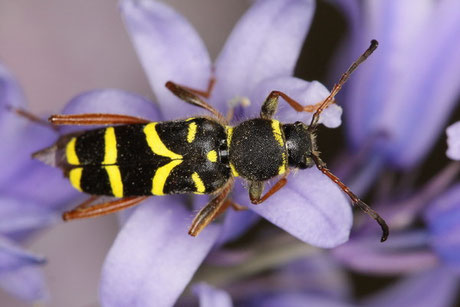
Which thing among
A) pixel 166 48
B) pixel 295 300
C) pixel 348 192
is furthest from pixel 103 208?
pixel 295 300

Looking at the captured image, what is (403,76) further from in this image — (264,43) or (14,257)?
(14,257)

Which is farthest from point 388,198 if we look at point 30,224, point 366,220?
point 30,224

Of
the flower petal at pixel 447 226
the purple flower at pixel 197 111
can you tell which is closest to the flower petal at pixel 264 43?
the purple flower at pixel 197 111

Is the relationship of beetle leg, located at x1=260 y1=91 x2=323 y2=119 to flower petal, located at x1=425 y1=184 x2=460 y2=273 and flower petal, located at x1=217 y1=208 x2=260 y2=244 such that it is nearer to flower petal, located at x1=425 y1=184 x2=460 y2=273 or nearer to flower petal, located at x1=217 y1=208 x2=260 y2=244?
flower petal, located at x1=217 y1=208 x2=260 y2=244

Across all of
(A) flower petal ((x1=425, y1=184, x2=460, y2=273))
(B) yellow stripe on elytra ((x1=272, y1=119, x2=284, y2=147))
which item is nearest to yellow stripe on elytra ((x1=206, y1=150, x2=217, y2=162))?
(B) yellow stripe on elytra ((x1=272, y1=119, x2=284, y2=147))

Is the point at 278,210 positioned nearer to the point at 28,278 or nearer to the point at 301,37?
the point at 301,37

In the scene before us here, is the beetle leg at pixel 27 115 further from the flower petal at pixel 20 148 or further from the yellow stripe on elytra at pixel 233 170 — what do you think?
the yellow stripe on elytra at pixel 233 170
